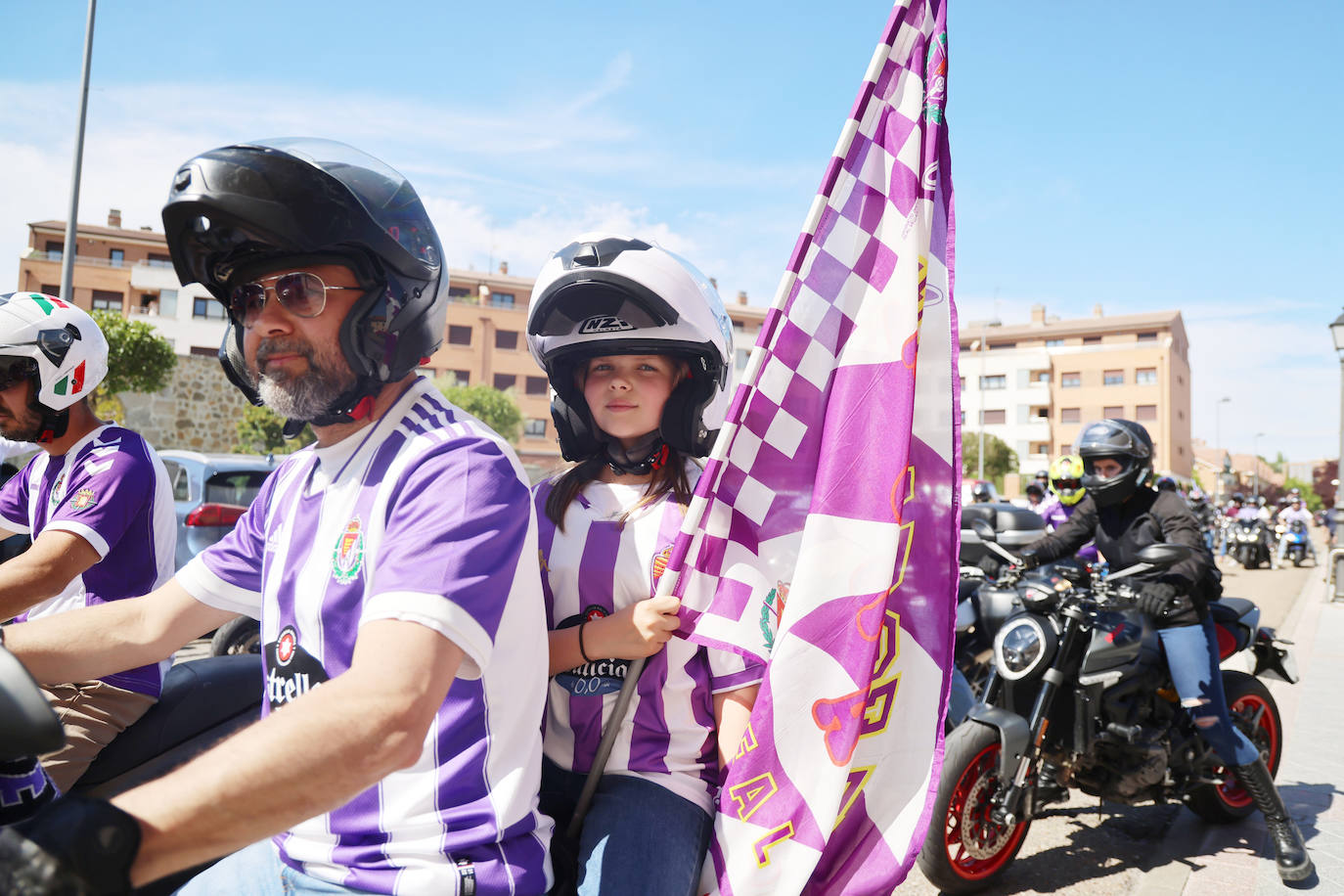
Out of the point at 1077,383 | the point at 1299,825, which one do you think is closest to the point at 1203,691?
the point at 1299,825

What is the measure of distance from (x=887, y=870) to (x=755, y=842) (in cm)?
27

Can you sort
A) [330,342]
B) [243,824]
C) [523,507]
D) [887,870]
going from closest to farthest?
[243,824]
[523,507]
[330,342]
[887,870]

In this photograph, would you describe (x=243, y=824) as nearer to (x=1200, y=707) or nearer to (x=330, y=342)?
(x=330, y=342)

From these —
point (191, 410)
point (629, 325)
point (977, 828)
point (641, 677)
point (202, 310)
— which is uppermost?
point (202, 310)

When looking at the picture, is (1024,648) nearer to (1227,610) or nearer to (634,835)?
(1227,610)

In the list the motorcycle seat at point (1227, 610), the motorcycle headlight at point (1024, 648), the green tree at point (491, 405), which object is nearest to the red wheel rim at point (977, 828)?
the motorcycle headlight at point (1024, 648)

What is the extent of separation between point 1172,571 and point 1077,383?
68422mm

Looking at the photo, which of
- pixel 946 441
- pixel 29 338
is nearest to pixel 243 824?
pixel 946 441

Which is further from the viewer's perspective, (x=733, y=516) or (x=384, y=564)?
(x=733, y=516)

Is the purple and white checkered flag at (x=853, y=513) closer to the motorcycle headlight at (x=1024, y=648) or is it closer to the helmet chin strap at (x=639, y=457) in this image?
the helmet chin strap at (x=639, y=457)

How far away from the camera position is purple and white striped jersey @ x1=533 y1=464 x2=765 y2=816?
6.15ft

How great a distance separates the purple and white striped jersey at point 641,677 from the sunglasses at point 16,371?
1752 millimetres

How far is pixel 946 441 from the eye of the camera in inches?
78.0

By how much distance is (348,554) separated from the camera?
4.95 ft
